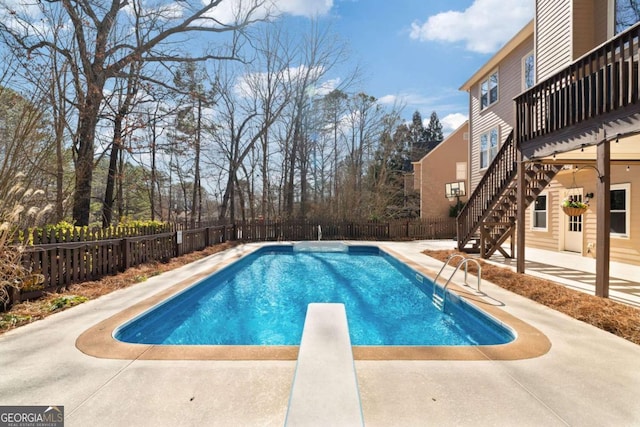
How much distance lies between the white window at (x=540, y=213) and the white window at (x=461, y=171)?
9349mm

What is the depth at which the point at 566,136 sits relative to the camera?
4.80 m

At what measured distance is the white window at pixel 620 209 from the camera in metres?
6.92

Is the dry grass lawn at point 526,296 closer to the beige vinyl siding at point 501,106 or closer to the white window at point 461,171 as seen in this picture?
the beige vinyl siding at point 501,106

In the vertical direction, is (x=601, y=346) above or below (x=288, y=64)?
below

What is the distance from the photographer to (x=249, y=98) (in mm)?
17688

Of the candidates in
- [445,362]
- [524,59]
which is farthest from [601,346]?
[524,59]

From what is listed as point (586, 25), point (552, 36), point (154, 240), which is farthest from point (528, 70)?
point (154, 240)

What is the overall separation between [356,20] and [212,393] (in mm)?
14136

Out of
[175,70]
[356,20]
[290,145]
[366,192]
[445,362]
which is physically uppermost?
[356,20]

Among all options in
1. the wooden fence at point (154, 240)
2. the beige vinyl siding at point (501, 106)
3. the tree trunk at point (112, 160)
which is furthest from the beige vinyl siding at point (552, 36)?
the tree trunk at point (112, 160)

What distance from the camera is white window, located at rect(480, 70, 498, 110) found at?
1159 centimetres

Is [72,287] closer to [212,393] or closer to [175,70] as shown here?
[212,393]

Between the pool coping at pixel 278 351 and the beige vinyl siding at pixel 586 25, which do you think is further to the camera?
the beige vinyl siding at pixel 586 25

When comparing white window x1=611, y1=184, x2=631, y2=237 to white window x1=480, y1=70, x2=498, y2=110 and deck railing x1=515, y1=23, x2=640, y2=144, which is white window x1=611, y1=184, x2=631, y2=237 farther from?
white window x1=480, y1=70, x2=498, y2=110
